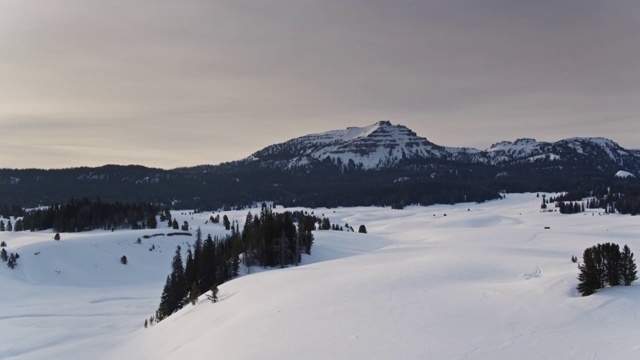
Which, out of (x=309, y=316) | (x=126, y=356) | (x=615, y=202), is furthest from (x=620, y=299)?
(x=615, y=202)

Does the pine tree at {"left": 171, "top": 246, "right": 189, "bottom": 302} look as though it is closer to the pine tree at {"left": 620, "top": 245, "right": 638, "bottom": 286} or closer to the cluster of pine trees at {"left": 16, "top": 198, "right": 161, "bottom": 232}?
the pine tree at {"left": 620, "top": 245, "right": 638, "bottom": 286}

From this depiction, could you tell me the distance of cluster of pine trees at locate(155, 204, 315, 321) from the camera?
1850 inches

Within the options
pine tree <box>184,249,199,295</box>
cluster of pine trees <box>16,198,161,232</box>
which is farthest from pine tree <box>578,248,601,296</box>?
cluster of pine trees <box>16,198,161,232</box>

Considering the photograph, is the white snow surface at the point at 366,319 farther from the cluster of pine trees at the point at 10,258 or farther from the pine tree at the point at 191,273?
the cluster of pine trees at the point at 10,258

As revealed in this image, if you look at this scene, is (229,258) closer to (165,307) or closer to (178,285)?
(178,285)

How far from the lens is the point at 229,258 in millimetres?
55250

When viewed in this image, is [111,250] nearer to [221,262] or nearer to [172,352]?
[221,262]

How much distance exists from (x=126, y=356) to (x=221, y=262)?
22087mm

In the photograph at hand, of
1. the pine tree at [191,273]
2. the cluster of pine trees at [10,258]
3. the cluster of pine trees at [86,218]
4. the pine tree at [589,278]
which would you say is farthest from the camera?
the cluster of pine trees at [86,218]

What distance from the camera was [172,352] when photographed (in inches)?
958

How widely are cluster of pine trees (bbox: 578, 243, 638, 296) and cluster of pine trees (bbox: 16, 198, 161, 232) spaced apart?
10047 centimetres

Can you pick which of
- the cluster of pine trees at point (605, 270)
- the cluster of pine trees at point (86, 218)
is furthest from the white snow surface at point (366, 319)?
the cluster of pine trees at point (86, 218)

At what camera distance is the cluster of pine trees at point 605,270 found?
2317cm

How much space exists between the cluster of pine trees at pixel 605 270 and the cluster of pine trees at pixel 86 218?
100 metres
